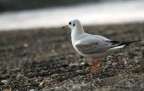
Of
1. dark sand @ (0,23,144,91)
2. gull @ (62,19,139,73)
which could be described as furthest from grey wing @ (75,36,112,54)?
dark sand @ (0,23,144,91)

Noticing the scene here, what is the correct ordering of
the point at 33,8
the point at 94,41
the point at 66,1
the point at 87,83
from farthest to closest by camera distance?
the point at 66,1 < the point at 33,8 < the point at 94,41 < the point at 87,83

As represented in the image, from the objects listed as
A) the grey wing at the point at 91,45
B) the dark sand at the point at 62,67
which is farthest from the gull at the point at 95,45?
the dark sand at the point at 62,67

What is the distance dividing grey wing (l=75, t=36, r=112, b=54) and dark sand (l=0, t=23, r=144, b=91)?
463 millimetres

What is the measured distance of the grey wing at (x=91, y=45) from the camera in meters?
8.16

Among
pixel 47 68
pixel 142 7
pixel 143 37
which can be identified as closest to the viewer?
pixel 47 68

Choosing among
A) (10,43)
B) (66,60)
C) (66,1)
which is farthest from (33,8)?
(66,60)

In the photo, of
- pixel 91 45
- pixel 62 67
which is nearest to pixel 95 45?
pixel 91 45

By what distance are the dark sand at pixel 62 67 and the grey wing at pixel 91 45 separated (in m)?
0.46

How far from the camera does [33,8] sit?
36781mm

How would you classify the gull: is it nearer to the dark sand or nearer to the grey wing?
the grey wing

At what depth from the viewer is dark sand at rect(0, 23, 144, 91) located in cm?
750

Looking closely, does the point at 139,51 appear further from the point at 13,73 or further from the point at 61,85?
the point at 61,85

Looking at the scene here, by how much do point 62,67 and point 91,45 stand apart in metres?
1.88

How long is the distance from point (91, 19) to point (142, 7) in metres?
5.71
